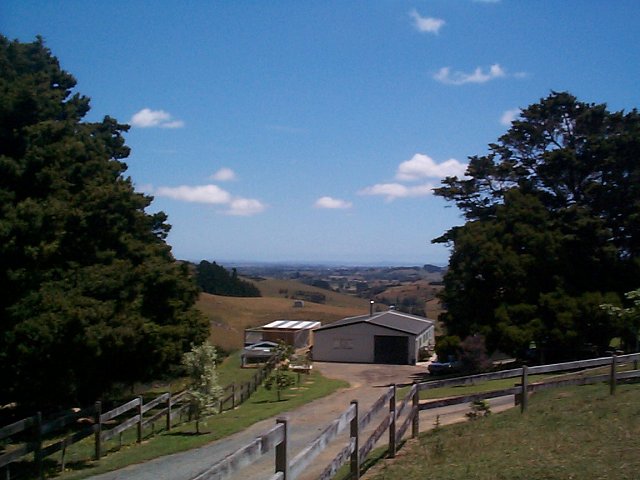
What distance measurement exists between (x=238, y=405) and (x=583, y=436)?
18534 millimetres

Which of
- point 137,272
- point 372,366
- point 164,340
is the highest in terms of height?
point 137,272

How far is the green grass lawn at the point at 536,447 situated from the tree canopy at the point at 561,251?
821 inches

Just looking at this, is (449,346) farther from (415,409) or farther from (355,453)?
(355,453)

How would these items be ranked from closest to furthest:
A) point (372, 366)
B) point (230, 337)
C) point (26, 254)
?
point (26, 254)
point (372, 366)
point (230, 337)

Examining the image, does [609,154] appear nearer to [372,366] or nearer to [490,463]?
[372,366]

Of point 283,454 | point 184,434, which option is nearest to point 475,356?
point 184,434

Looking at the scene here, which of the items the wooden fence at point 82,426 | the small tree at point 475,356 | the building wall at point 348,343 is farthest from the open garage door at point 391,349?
the wooden fence at point 82,426

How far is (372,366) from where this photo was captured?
50.4 metres

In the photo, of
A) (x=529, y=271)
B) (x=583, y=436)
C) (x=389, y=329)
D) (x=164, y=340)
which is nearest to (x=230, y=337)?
(x=389, y=329)

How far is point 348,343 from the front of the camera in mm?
53812

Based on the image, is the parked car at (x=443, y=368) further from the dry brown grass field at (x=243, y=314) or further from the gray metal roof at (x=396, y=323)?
the dry brown grass field at (x=243, y=314)

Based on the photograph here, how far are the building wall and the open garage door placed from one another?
36cm

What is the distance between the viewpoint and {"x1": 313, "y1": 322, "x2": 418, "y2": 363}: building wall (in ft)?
176

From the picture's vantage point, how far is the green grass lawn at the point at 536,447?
8.62m
